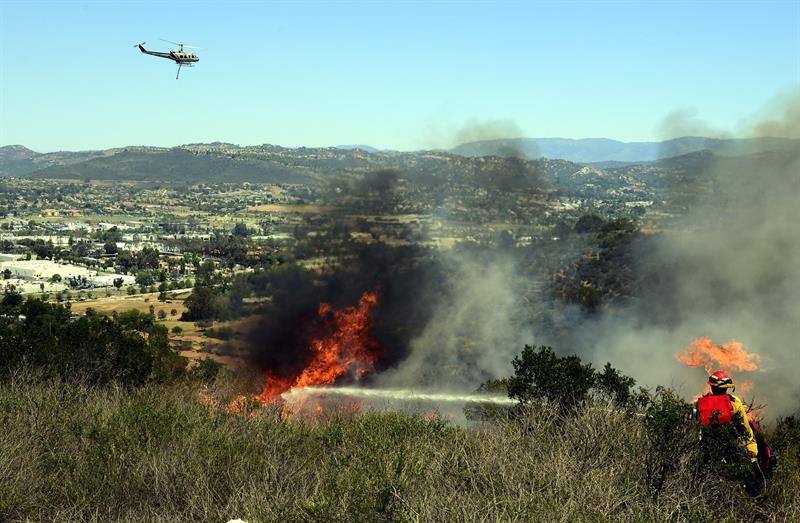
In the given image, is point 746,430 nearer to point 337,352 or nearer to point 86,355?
point 337,352

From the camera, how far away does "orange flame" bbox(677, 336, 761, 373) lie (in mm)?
38812

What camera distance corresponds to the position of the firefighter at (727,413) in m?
17.3

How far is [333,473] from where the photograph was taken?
19516 mm

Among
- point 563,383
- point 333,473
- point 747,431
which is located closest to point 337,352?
point 563,383

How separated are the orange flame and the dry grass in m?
17.1

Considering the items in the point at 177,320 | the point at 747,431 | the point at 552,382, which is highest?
the point at 747,431

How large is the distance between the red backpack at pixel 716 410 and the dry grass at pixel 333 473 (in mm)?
1717

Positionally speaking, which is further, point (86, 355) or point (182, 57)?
point (182, 57)

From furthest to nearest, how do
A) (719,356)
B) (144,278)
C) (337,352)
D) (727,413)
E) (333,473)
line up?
1. (144,278)
2. (337,352)
3. (719,356)
4. (333,473)
5. (727,413)

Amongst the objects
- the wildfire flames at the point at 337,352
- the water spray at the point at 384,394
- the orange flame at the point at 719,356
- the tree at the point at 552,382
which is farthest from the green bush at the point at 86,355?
the orange flame at the point at 719,356

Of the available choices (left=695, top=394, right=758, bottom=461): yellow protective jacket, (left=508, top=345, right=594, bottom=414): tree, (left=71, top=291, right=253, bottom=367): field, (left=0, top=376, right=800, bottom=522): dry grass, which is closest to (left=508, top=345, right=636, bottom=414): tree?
(left=508, top=345, right=594, bottom=414): tree

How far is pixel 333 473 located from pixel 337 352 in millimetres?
22312

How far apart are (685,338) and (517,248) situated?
25.9 meters

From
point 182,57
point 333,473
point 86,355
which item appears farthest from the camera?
point 182,57
